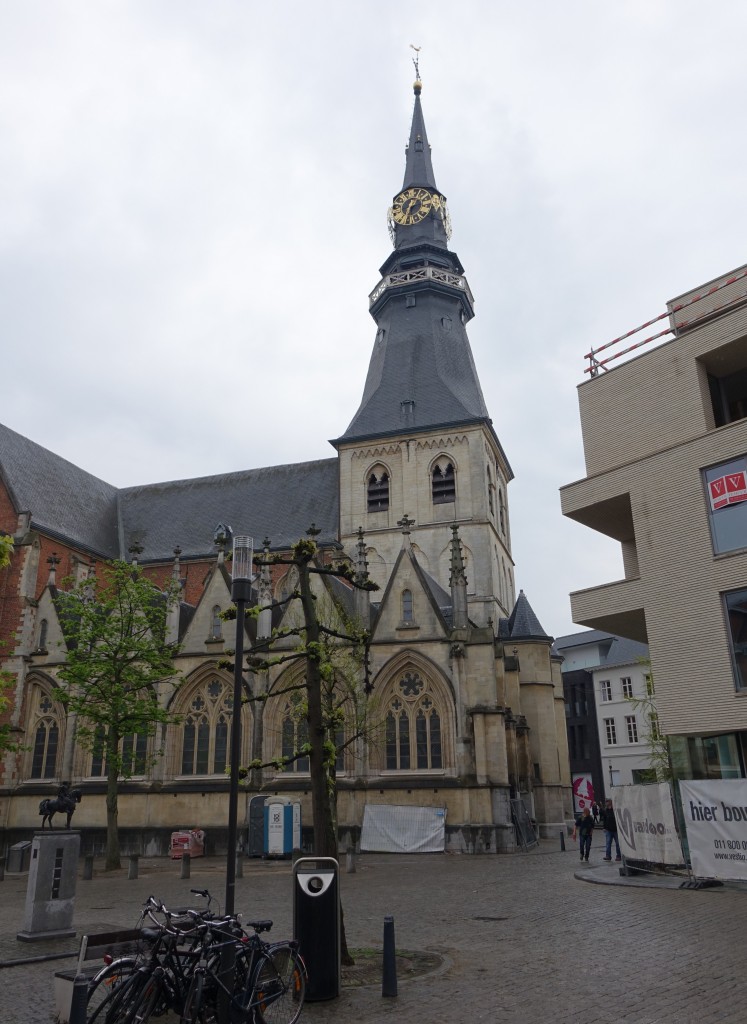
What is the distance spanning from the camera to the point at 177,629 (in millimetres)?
34125

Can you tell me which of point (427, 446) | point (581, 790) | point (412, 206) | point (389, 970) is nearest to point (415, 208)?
point (412, 206)

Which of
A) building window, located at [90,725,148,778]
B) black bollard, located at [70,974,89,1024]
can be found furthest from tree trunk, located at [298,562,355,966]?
building window, located at [90,725,148,778]

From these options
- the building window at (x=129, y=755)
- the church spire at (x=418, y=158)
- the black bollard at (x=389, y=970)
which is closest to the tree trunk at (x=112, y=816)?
the building window at (x=129, y=755)

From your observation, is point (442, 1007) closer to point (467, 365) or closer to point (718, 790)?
point (718, 790)

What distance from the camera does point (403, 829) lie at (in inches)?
1082

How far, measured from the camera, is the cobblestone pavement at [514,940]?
7824 millimetres

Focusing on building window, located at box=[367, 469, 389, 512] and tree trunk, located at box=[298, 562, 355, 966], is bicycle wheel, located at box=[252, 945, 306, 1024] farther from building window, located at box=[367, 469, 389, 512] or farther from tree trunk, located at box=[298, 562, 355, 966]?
building window, located at box=[367, 469, 389, 512]

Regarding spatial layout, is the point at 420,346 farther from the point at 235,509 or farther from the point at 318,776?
the point at 318,776

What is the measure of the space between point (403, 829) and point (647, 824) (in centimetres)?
1077

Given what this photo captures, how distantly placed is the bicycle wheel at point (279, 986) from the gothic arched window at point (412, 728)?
2207 centimetres

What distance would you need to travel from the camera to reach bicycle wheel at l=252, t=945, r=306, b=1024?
7098 millimetres

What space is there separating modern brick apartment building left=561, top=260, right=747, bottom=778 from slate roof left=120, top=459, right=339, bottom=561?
21.7m

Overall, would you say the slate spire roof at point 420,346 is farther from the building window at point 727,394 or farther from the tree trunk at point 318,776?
the tree trunk at point 318,776

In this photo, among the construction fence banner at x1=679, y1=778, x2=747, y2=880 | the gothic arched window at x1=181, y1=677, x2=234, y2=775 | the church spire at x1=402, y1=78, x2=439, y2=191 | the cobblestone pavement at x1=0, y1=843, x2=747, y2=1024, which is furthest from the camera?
the church spire at x1=402, y1=78, x2=439, y2=191
